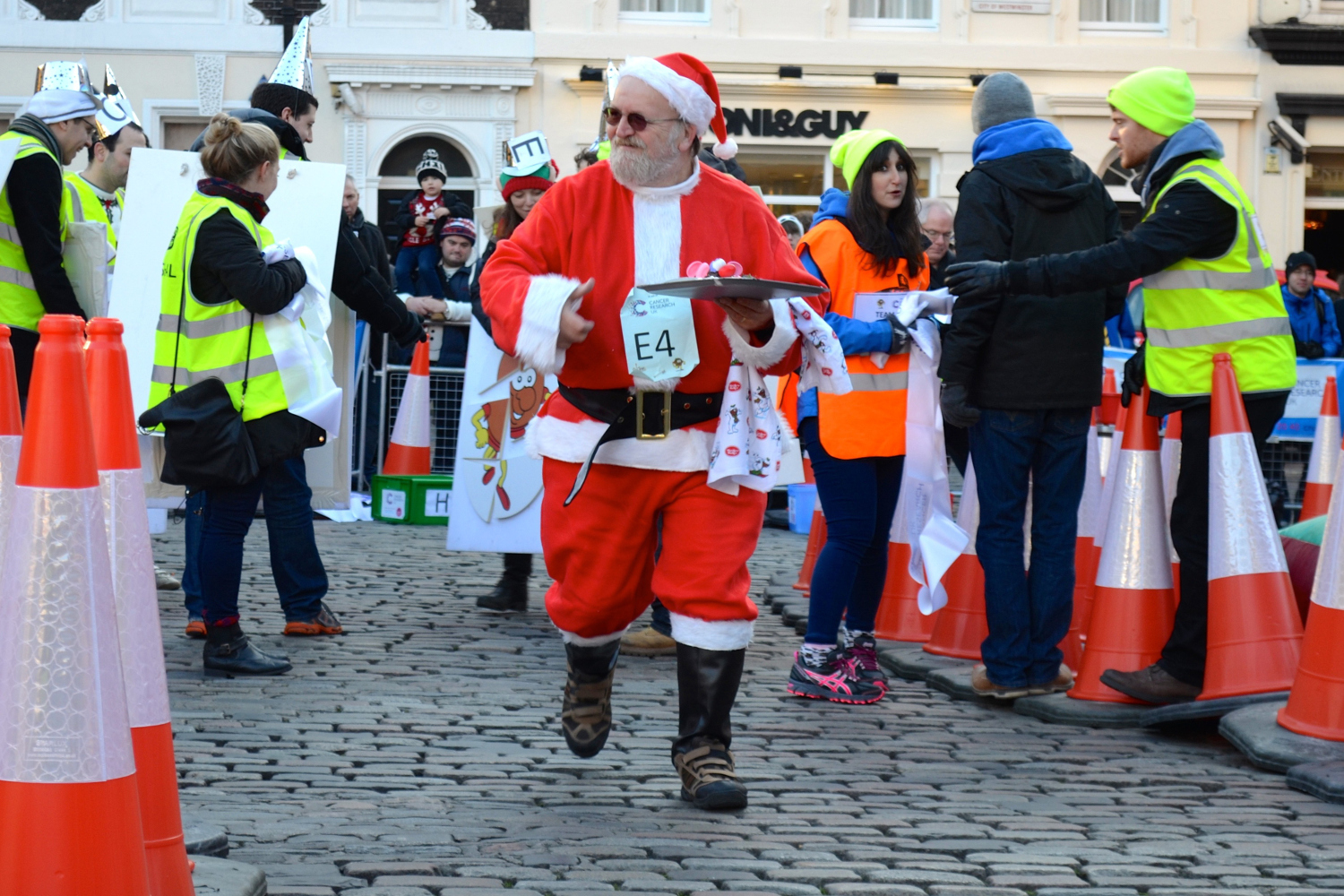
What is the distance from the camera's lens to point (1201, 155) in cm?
534

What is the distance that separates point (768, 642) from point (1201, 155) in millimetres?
2712

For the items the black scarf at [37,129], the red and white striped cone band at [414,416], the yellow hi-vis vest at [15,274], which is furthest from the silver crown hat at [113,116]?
the red and white striped cone band at [414,416]

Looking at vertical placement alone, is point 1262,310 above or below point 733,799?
above

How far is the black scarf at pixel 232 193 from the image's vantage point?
5992 millimetres

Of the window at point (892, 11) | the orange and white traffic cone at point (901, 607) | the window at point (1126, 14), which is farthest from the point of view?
the window at point (1126, 14)

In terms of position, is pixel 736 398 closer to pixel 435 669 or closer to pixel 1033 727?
pixel 1033 727

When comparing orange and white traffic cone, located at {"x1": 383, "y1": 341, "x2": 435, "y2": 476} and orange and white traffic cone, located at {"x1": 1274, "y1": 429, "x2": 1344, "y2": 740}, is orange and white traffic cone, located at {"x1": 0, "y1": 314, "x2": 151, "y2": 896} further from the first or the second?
orange and white traffic cone, located at {"x1": 383, "y1": 341, "x2": 435, "y2": 476}

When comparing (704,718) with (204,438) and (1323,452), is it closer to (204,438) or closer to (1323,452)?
(204,438)

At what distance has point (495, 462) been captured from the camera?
7629mm

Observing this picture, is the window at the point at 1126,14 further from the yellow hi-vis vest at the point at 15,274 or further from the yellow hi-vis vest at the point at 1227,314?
the yellow hi-vis vest at the point at 15,274

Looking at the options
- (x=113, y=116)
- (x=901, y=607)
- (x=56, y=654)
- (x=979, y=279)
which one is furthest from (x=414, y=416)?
(x=56, y=654)

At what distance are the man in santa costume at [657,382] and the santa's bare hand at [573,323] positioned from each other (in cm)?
12

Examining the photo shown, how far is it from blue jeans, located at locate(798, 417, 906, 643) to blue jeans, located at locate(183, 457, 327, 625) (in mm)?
2032

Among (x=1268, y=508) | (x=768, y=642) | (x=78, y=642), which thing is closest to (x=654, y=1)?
(x=768, y=642)
